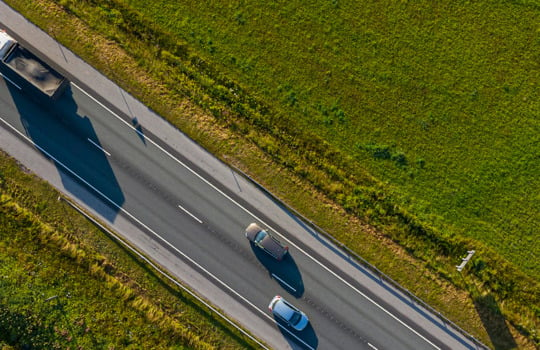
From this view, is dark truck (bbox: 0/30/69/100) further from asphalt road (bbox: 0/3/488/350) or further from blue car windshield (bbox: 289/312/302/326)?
blue car windshield (bbox: 289/312/302/326)

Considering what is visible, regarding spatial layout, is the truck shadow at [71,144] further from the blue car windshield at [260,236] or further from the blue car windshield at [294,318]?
the blue car windshield at [294,318]

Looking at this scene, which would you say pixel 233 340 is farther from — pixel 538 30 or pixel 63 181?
pixel 538 30

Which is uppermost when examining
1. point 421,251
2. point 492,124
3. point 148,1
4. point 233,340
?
point 492,124

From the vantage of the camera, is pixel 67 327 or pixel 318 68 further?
pixel 318 68

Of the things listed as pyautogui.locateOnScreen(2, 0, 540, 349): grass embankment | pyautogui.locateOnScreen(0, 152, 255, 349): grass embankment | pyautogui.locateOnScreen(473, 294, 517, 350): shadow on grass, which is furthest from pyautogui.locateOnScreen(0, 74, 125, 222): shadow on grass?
pyautogui.locateOnScreen(473, 294, 517, 350): shadow on grass

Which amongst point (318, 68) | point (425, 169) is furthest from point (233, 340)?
point (318, 68)
